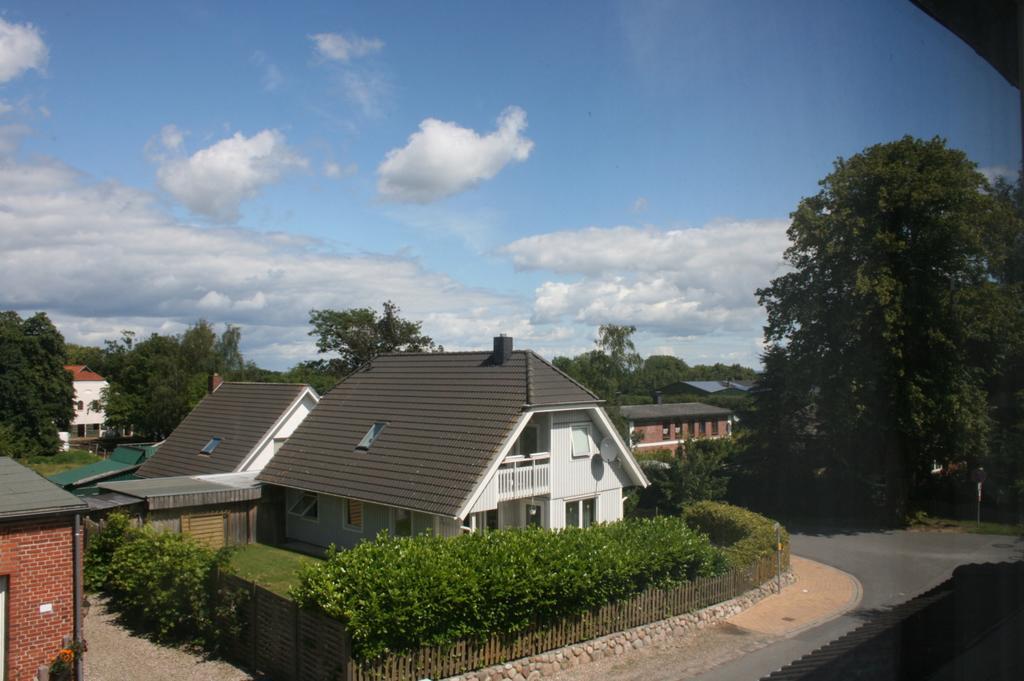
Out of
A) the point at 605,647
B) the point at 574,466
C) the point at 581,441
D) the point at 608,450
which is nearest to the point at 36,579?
the point at 605,647

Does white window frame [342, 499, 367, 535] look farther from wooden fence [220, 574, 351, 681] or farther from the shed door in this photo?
wooden fence [220, 574, 351, 681]

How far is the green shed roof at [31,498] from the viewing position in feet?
30.9

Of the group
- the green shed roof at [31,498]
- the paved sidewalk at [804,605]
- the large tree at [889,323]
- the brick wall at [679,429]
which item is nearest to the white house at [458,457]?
the paved sidewalk at [804,605]

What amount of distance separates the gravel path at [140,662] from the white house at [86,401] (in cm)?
4600

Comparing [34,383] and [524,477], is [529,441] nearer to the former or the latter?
[524,477]

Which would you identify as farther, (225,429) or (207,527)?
(225,429)

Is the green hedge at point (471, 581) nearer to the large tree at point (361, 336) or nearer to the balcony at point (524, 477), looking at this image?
the balcony at point (524, 477)

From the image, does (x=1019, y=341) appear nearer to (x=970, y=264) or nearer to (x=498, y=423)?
(x=970, y=264)

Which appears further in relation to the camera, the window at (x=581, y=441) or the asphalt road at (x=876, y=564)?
the window at (x=581, y=441)

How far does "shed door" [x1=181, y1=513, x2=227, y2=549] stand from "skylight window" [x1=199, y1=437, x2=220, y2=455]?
15.8ft

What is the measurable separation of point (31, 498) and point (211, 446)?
43.0 feet

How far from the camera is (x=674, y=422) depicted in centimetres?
3966

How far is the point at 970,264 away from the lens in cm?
236

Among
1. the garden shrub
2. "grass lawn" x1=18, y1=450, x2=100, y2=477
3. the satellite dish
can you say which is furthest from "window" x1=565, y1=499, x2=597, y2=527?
"grass lawn" x1=18, y1=450, x2=100, y2=477
